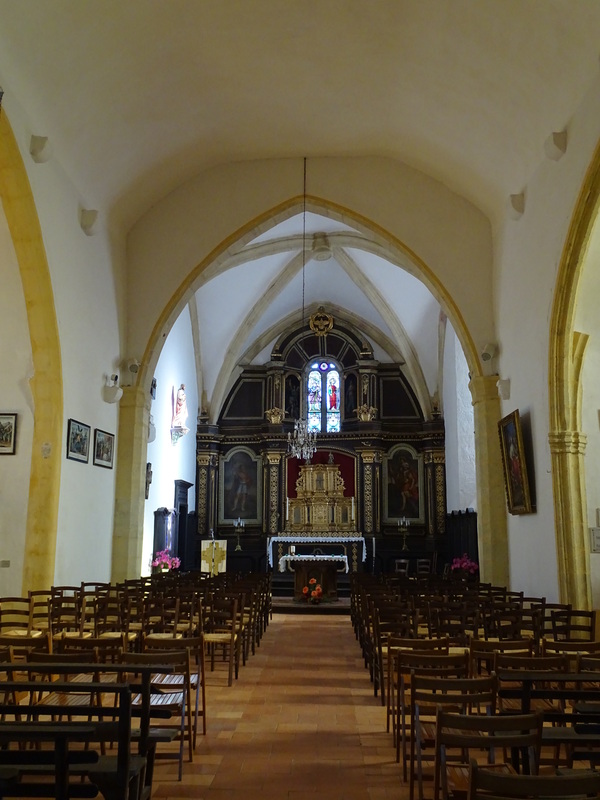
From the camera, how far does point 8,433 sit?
1206 centimetres

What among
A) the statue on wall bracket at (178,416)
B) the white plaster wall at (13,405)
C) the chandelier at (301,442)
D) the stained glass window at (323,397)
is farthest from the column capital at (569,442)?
the stained glass window at (323,397)

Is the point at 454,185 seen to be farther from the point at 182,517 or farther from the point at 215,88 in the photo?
the point at 182,517

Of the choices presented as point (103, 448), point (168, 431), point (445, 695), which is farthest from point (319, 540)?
point (445, 695)

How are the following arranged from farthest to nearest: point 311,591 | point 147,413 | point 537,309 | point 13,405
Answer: point 311,591 → point 147,413 → point 13,405 → point 537,309

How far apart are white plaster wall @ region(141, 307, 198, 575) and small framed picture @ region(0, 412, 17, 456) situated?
19.7 ft

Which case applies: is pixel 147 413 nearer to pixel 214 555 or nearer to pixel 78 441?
pixel 78 441

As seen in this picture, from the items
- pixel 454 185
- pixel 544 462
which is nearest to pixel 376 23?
pixel 454 185

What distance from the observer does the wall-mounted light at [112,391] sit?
46.7 feet

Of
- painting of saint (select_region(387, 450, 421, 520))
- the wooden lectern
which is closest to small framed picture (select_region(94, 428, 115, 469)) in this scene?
the wooden lectern

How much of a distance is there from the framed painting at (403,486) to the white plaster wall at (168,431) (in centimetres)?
664

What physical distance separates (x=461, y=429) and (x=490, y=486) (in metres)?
7.25

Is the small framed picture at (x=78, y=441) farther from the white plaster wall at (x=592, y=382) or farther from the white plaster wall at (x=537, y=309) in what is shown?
the white plaster wall at (x=592, y=382)

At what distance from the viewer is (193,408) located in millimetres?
24609

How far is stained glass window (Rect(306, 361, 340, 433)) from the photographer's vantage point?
26.5 m
